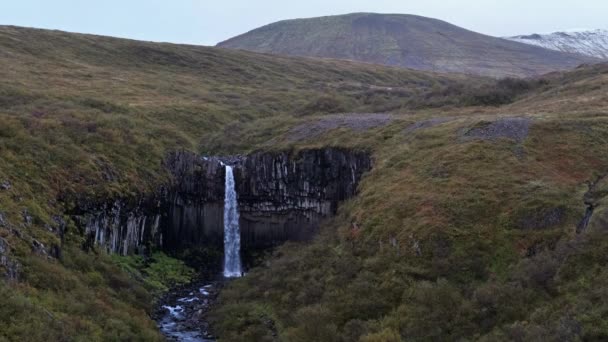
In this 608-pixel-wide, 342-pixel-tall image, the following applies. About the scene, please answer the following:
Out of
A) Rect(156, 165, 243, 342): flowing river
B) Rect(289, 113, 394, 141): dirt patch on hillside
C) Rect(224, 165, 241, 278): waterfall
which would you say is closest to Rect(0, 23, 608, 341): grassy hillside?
Rect(289, 113, 394, 141): dirt patch on hillside

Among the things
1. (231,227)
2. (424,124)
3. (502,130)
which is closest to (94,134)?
(231,227)

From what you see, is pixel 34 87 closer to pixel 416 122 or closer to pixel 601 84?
pixel 416 122

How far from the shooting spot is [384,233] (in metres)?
35.2

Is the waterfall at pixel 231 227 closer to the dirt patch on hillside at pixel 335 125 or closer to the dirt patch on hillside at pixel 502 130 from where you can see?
the dirt patch on hillside at pixel 335 125

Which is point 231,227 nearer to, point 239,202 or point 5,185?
point 239,202

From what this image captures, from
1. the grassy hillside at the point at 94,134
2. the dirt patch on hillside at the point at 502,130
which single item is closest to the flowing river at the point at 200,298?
the grassy hillside at the point at 94,134

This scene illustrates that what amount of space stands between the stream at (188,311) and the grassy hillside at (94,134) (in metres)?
1.41

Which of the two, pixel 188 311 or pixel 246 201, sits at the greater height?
pixel 246 201

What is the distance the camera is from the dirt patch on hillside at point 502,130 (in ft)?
140

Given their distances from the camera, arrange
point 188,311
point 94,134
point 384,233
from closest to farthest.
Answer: point 384,233
point 188,311
point 94,134

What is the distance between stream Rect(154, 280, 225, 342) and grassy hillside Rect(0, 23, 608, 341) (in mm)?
1318

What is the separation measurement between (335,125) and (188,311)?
22805 millimetres

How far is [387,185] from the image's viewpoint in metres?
40.4

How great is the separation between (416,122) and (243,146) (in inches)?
674
